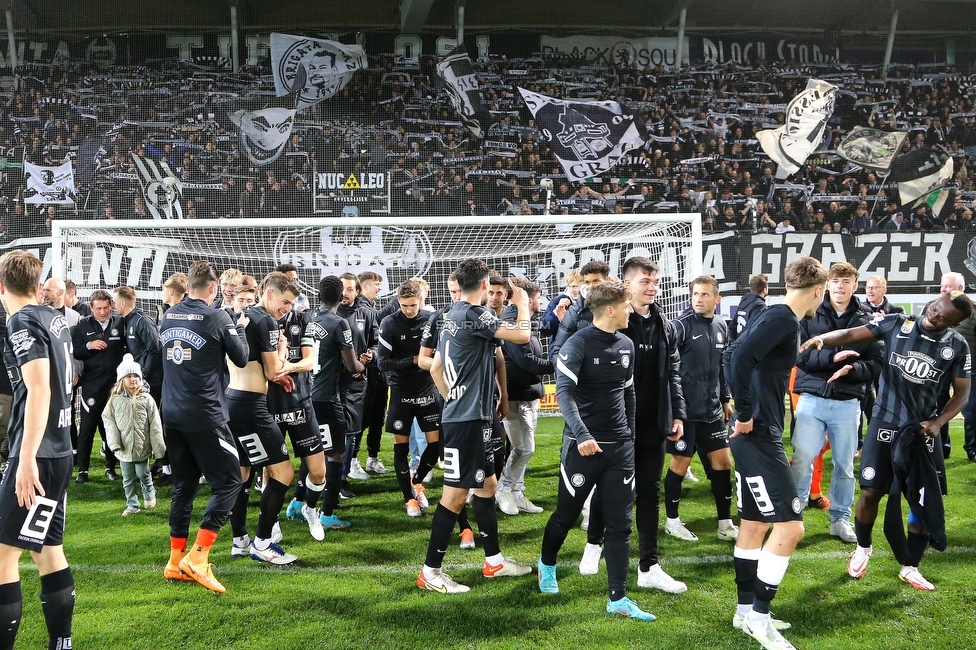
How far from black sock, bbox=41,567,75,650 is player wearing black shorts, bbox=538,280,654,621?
2.69 m

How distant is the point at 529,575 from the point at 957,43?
23821mm

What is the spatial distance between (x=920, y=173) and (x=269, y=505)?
2002 centimetres

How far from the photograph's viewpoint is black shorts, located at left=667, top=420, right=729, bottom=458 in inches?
229

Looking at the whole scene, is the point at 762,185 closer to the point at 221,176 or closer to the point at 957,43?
the point at 957,43

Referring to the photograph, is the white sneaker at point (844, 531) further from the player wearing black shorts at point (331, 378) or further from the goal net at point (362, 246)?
the goal net at point (362, 246)

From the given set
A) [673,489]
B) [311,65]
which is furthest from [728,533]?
[311,65]

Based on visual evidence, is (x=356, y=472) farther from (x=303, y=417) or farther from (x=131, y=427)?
(x=303, y=417)

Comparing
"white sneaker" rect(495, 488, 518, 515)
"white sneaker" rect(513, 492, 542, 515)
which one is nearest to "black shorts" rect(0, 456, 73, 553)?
"white sneaker" rect(495, 488, 518, 515)

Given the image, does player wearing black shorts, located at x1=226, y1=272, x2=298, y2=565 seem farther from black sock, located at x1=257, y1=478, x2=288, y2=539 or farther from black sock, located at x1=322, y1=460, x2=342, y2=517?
black sock, located at x1=322, y1=460, x2=342, y2=517

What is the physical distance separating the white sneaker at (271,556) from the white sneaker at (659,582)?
8.32ft

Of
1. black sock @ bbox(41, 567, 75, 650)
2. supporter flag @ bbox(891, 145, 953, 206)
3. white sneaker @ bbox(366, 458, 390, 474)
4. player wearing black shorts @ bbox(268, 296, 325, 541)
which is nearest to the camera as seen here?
black sock @ bbox(41, 567, 75, 650)

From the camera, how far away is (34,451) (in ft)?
11.3

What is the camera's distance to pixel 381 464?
27.9ft

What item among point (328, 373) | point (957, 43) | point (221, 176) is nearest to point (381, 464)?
point (328, 373)
